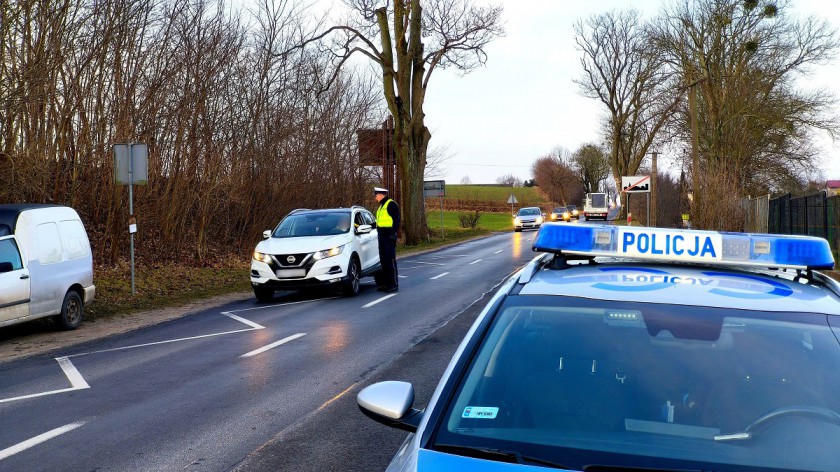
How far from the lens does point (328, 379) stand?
902 cm

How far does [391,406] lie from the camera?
3.28 m

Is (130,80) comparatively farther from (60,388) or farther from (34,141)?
(60,388)

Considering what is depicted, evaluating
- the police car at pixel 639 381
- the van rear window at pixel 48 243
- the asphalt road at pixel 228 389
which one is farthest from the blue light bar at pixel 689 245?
the van rear window at pixel 48 243

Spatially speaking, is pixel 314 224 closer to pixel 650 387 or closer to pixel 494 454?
pixel 650 387

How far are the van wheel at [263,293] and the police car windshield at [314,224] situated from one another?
4.69ft

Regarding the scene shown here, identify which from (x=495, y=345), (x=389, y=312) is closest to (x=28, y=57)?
(x=389, y=312)

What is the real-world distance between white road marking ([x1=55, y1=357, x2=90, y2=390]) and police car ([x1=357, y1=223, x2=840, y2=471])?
6.46 metres

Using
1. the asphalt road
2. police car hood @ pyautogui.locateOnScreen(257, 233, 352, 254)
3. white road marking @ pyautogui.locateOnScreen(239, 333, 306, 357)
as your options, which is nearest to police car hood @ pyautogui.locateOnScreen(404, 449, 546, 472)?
the asphalt road

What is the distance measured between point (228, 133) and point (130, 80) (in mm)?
4895

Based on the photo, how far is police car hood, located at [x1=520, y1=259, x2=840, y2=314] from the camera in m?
3.33

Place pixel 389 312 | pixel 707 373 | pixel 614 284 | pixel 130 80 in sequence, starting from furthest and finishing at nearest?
1. pixel 130 80
2. pixel 389 312
3. pixel 614 284
4. pixel 707 373

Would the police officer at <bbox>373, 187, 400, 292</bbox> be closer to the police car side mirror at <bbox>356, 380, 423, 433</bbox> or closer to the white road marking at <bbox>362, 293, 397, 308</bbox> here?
the white road marking at <bbox>362, 293, 397, 308</bbox>

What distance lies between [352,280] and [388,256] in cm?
85

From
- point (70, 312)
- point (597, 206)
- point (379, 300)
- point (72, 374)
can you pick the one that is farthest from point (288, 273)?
point (597, 206)
